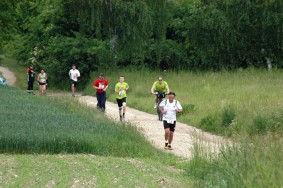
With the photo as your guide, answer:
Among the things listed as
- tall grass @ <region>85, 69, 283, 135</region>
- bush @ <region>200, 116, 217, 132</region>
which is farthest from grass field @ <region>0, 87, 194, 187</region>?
bush @ <region>200, 116, 217, 132</region>

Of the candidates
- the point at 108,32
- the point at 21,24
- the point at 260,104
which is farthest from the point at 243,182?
the point at 21,24

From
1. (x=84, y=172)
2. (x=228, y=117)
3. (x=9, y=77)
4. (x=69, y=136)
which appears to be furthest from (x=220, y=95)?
(x=9, y=77)

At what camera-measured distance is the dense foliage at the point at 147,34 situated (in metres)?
47.6

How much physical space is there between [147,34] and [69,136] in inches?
1238

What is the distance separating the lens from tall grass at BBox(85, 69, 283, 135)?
76.3 feet

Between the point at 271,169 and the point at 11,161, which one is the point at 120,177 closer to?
the point at 11,161

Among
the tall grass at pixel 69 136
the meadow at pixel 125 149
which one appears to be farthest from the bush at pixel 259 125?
the tall grass at pixel 69 136

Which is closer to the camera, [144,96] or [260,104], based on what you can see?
[260,104]

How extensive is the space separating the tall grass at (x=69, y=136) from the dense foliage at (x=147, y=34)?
85.2ft

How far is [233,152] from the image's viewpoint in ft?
41.4

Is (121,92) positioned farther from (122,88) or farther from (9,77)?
(9,77)

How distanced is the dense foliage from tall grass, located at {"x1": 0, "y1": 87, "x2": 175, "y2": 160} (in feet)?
85.2

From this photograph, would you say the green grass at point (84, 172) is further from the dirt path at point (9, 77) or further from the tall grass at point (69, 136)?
the dirt path at point (9, 77)

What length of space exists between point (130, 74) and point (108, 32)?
5.08 meters
